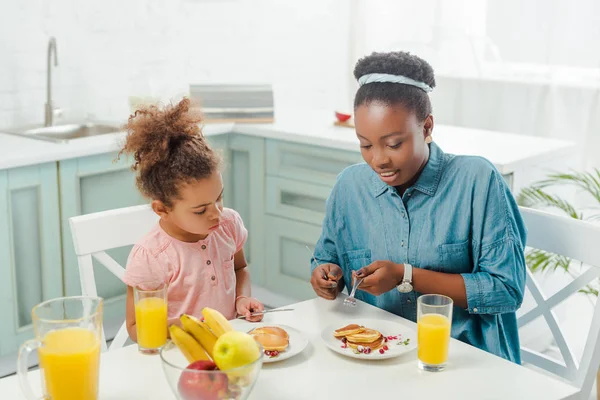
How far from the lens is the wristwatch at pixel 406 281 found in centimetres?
158

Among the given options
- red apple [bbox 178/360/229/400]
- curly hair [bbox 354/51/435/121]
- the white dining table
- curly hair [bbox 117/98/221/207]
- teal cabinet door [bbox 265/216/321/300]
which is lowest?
teal cabinet door [bbox 265/216/321/300]

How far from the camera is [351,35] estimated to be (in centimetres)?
456

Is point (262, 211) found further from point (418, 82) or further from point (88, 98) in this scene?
point (418, 82)

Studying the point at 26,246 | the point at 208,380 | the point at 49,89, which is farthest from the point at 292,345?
the point at 49,89

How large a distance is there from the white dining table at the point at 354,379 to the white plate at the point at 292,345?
1 centimetres

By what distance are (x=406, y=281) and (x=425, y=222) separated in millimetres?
162

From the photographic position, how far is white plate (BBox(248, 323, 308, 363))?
132 centimetres

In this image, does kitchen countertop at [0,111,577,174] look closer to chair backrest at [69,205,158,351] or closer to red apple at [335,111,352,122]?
red apple at [335,111,352,122]

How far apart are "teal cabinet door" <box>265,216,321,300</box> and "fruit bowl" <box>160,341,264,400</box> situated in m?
2.04

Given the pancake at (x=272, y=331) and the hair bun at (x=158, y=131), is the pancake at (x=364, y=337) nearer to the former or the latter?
the pancake at (x=272, y=331)

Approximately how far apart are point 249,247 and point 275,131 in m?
0.56

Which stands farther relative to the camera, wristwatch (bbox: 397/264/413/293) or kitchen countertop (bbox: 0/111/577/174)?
kitchen countertop (bbox: 0/111/577/174)

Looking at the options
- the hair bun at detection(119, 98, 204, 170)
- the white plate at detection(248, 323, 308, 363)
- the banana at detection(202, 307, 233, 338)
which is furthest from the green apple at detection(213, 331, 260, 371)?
the hair bun at detection(119, 98, 204, 170)

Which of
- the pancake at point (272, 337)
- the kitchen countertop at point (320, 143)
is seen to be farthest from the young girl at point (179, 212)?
the kitchen countertop at point (320, 143)
